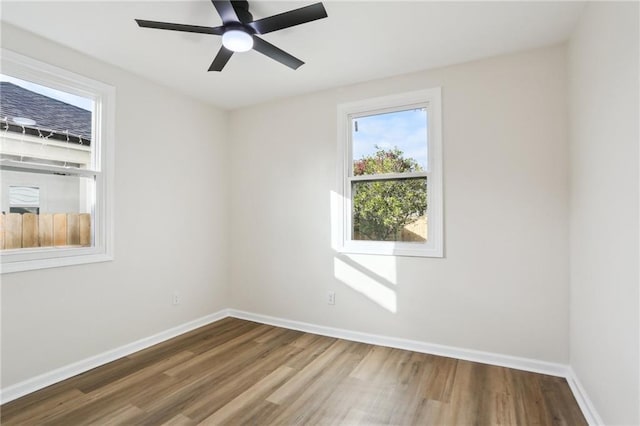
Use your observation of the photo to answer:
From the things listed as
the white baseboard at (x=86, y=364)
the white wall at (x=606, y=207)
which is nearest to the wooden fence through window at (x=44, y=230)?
the white baseboard at (x=86, y=364)

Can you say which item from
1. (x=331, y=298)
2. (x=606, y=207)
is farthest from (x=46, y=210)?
(x=606, y=207)

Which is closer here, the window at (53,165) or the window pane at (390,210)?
the window at (53,165)

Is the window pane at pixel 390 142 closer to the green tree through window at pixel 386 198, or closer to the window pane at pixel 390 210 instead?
the green tree through window at pixel 386 198

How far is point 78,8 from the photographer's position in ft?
6.97

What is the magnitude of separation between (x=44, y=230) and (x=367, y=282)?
273cm

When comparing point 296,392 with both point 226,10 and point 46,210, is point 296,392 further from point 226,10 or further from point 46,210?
point 226,10

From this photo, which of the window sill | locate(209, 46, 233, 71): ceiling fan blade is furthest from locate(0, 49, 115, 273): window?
the window sill

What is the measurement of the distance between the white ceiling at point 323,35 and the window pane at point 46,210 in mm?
1060

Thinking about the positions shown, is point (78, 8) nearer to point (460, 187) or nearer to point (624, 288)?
point (460, 187)

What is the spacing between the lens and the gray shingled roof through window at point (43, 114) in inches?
92.1

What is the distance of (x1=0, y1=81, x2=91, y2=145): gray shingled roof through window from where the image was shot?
2340 millimetres

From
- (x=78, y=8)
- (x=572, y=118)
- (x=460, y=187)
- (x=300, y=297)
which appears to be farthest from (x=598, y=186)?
(x=78, y=8)

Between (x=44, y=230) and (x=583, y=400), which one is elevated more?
(x=44, y=230)

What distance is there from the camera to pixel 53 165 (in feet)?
8.43
